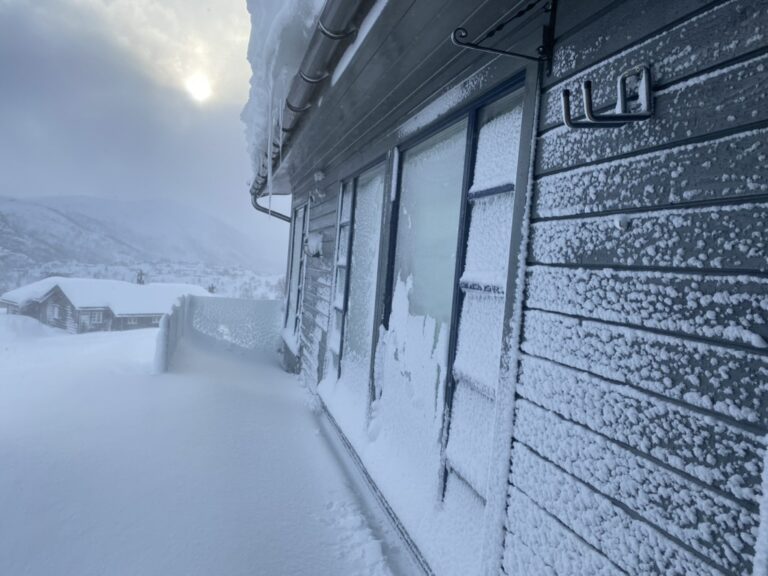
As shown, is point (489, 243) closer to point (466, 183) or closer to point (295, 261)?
point (466, 183)

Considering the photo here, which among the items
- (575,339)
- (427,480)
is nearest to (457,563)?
(427,480)

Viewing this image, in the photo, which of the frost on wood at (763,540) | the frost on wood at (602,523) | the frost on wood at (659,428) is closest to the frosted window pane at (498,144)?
the frost on wood at (659,428)

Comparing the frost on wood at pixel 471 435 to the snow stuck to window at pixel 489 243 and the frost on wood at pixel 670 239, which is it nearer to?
the snow stuck to window at pixel 489 243

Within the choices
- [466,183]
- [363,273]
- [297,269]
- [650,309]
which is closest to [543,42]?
[466,183]

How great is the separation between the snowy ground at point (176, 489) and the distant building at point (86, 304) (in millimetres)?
29462

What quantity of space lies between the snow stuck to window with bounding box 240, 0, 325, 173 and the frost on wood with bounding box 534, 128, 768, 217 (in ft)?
4.90

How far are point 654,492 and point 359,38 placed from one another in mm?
2231

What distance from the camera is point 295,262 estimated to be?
7836mm

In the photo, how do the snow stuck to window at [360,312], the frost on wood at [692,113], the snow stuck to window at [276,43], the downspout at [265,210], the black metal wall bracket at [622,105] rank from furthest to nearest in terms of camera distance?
the downspout at [265,210]
the snow stuck to window at [360,312]
the snow stuck to window at [276,43]
the black metal wall bracket at [622,105]
the frost on wood at [692,113]

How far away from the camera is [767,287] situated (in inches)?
30.7

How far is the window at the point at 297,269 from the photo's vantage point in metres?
6.82

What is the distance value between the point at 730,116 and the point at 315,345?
4807mm

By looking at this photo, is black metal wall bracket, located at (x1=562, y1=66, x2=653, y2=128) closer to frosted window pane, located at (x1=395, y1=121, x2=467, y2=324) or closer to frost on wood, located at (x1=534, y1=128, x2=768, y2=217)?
frost on wood, located at (x1=534, y1=128, x2=768, y2=217)

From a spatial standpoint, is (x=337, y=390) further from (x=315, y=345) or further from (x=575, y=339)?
(x=575, y=339)
